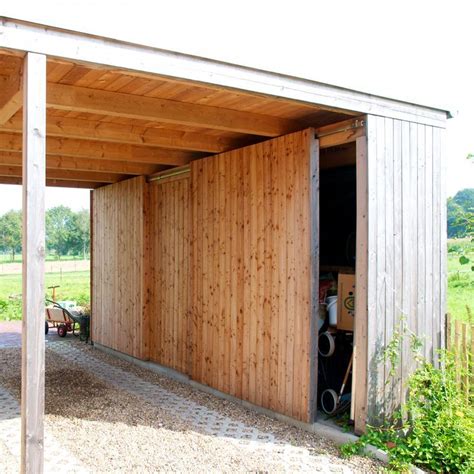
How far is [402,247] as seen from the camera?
14.1 feet

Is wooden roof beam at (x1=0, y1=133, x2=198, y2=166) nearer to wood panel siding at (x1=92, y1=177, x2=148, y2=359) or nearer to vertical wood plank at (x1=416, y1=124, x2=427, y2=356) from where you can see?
wood panel siding at (x1=92, y1=177, x2=148, y2=359)

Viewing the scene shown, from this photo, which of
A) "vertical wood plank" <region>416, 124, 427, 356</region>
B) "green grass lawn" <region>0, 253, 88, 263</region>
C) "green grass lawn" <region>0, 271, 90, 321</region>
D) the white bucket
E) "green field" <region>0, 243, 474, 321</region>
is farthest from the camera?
"green grass lawn" <region>0, 253, 88, 263</region>

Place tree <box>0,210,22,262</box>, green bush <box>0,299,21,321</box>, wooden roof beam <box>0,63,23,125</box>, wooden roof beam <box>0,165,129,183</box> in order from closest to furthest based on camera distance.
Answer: wooden roof beam <box>0,63,23,125</box> → wooden roof beam <box>0,165,129,183</box> → green bush <box>0,299,21,321</box> → tree <box>0,210,22,262</box>

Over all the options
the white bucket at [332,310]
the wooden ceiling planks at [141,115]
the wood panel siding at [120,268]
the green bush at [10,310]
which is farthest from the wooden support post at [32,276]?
the green bush at [10,310]

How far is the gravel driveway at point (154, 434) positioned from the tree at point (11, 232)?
27871mm

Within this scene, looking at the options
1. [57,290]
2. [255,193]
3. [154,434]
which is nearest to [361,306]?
[255,193]

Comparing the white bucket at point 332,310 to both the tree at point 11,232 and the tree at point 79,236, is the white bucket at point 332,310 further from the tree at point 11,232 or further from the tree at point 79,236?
the tree at point 79,236

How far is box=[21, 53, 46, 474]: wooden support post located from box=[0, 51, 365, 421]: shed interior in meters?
0.46

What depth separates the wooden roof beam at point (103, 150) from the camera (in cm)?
541

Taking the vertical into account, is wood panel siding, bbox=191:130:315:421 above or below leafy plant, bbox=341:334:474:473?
above

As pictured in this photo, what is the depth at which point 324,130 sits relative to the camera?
4422 millimetres

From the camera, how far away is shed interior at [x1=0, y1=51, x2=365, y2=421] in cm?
406

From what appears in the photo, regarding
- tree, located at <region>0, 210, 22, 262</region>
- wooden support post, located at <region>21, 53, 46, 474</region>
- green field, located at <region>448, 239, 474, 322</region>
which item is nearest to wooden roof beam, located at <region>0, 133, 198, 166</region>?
wooden support post, located at <region>21, 53, 46, 474</region>

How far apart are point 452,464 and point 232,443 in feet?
5.40
